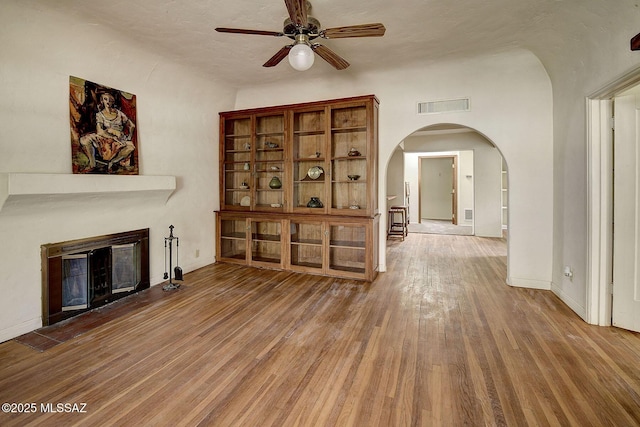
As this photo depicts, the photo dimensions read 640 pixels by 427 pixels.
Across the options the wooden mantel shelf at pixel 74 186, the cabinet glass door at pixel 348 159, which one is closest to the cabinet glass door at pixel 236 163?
the wooden mantel shelf at pixel 74 186

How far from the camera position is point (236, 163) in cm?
525

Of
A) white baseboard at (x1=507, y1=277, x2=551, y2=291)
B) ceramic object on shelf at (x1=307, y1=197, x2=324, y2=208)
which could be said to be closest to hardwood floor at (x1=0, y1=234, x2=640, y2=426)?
white baseboard at (x1=507, y1=277, x2=551, y2=291)

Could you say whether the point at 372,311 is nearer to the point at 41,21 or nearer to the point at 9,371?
the point at 9,371

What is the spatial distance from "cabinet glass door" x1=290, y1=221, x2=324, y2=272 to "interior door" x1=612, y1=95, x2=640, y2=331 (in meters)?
3.27

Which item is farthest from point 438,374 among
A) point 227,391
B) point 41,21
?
point 41,21

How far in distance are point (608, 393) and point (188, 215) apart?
482cm

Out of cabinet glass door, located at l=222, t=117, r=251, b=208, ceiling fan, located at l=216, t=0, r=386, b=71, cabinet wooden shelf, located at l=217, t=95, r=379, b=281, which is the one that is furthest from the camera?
cabinet glass door, located at l=222, t=117, r=251, b=208

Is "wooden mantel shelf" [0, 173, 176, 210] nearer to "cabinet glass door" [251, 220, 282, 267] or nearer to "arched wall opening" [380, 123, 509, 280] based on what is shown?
"cabinet glass door" [251, 220, 282, 267]

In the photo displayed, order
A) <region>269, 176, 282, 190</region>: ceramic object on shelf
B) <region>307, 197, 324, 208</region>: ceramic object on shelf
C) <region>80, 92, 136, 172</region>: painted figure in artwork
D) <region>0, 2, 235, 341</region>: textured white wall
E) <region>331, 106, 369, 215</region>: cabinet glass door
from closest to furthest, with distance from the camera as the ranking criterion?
<region>0, 2, 235, 341</region>: textured white wall, <region>80, 92, 136, 172</region>: painted figure in artwork, <region>331, 106, 369, 215</region>: cabinet glass door, <region>307, 197, 324, 208</region>: ceramic object on shelf, <region>269, 176, 282, 190</region>: ceramic object on shelf

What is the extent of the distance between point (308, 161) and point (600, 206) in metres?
3.49

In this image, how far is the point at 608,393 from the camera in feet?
6.29

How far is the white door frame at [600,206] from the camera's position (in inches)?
109

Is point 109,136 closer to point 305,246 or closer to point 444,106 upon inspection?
point 305,246

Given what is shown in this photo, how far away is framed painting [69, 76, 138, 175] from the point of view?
3.10 m
